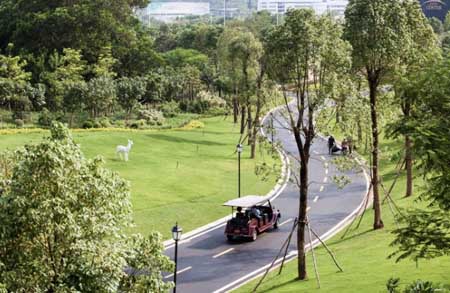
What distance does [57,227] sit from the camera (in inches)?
470

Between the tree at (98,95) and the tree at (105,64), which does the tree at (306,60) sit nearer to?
the tree at (98,95)

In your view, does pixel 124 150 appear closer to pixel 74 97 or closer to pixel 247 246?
pixel 247 246

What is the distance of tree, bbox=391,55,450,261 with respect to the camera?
12383mm

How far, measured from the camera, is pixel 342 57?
21.4m

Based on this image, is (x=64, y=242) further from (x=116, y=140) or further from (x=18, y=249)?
(x=116, y=140)

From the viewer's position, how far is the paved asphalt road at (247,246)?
23438 millimetres

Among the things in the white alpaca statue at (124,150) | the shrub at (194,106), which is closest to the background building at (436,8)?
the shrub at (194,106)

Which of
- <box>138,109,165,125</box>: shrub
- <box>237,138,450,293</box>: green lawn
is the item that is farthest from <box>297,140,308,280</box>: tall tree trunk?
<box>138,109,165,125</box>: shrub

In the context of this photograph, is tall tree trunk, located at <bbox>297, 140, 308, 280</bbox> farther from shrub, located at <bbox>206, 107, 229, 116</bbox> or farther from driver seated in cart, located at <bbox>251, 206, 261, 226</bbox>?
shrub, located at <bbox>206, 107, 229, 116</bbox>

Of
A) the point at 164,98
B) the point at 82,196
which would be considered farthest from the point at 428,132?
the point at 164,98

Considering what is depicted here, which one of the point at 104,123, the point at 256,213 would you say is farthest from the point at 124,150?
the point at 104,123

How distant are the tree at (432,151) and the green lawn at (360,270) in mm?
4705

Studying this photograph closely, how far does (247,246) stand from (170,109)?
45.5 meters

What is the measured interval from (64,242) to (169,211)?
800 inches
